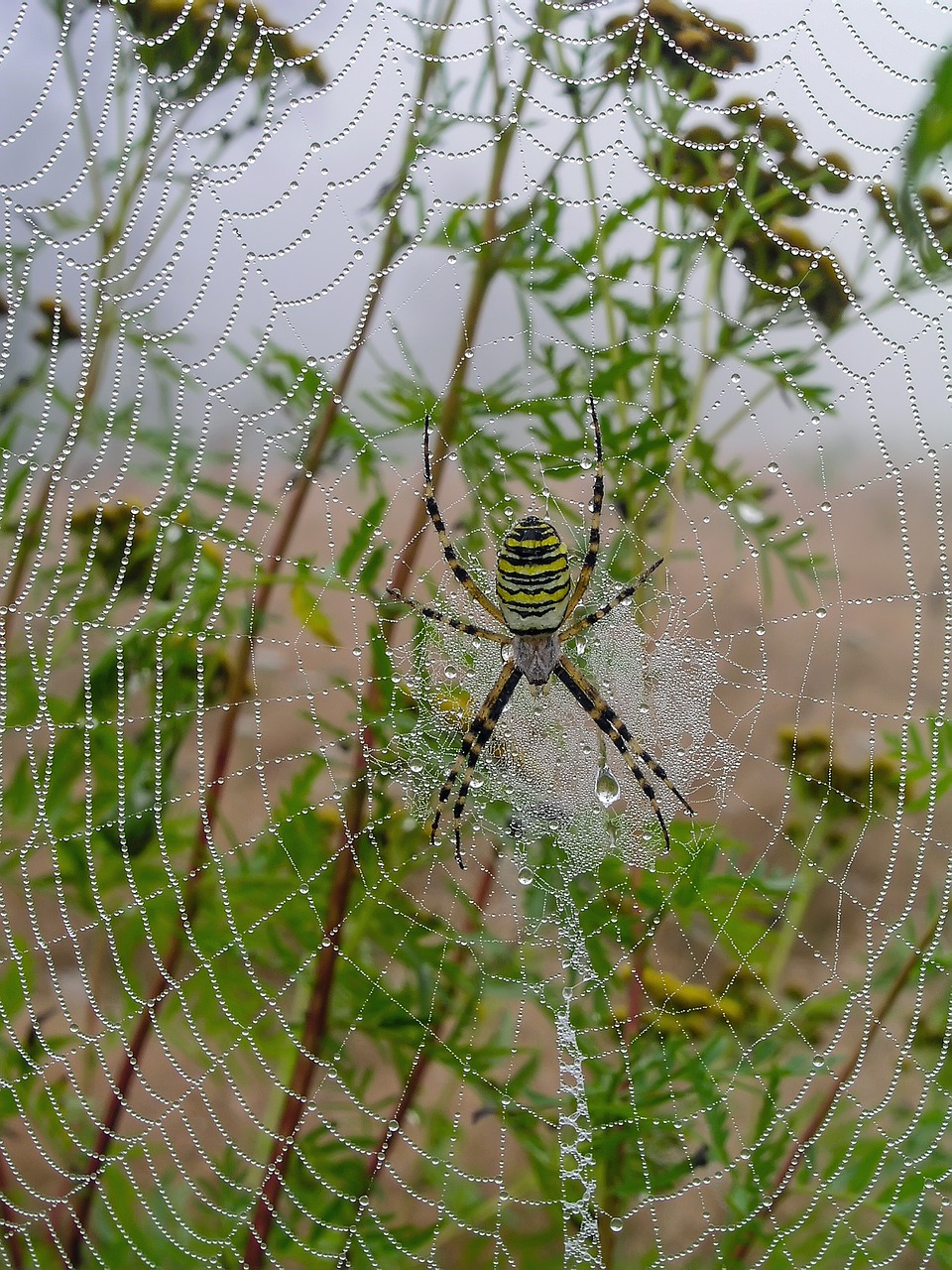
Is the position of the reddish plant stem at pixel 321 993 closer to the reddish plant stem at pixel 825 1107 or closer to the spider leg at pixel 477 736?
the spider leg at pixel 477 736

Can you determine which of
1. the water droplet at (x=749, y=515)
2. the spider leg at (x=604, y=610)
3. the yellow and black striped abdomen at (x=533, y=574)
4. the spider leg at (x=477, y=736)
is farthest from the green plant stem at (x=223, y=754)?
the water droplet at (x=749, y=515)

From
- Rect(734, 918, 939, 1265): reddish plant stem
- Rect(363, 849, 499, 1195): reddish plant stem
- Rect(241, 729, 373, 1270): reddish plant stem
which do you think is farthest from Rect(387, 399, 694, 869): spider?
Rect(734, 918, 939, 1265): reddish plant stem

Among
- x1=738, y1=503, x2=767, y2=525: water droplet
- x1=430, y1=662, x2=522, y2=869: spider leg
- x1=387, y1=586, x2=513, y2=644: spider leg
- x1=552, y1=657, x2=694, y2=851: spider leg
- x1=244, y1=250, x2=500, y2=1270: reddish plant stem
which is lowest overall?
x1=244, y1=250, x2=500, y2=1270: reddish plant stem

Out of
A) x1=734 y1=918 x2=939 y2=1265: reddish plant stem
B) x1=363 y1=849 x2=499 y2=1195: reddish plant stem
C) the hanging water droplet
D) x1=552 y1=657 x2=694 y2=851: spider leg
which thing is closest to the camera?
x1=734 y1=918 x2=939 y2=1265: reddish plant stem

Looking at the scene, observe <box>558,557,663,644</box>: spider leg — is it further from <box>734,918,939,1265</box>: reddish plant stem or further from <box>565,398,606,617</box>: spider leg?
<box>734,918,939,1265</box>: reddish plant stem

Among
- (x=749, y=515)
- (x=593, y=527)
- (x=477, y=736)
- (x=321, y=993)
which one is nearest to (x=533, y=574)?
(x=593, y=527)

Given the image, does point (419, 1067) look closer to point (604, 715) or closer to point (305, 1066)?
point (305, 1066)

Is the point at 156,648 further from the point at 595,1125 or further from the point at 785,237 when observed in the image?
the point at 785,237
